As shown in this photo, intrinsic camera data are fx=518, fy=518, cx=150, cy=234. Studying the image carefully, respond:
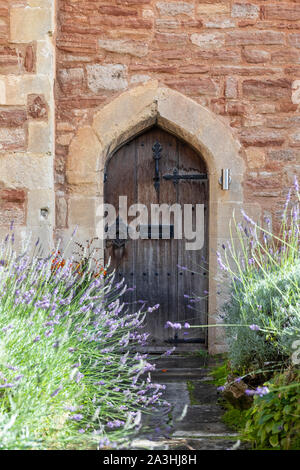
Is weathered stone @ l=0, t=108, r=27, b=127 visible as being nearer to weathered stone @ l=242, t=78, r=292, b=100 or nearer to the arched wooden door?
the arched wooden door

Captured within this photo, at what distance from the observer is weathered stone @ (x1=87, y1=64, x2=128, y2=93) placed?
14.8 ft

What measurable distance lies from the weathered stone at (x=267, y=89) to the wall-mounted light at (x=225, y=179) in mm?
694

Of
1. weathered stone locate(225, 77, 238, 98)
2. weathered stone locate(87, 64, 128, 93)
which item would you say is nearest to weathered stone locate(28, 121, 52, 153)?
weathered stone locate(87, 64, 128, 93)

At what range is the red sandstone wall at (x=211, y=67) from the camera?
450 centimetres

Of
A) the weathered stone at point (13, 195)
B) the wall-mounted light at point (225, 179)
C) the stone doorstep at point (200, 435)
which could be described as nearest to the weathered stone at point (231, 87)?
the wall-mounted light at point (225, 179)

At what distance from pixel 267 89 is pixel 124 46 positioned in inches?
51.3

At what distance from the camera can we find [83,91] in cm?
451

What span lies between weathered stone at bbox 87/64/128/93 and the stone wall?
0.40 metres

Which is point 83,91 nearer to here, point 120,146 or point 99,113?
point 99,113

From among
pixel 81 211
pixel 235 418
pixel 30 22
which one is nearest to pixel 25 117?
pixel 30 22


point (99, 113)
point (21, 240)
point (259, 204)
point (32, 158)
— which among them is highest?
point (99, 113)

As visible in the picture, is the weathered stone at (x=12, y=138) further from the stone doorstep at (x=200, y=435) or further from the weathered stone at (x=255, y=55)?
the stone doorstep at (x=200, y=435)

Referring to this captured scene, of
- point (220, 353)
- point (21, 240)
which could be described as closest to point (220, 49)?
point (21, 240)

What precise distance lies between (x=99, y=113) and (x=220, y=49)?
1197 millimetres
